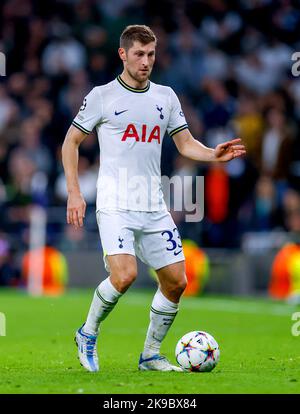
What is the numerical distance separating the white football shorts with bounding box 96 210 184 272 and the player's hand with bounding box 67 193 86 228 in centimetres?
22

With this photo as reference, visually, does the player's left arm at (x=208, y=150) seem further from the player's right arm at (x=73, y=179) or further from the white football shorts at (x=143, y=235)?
the player's right arm at (x=73, y=179)

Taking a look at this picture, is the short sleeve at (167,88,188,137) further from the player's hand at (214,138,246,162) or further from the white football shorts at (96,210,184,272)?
the white football shorts at (96,210,184,272)

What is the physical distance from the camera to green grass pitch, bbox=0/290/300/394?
7.91 meters

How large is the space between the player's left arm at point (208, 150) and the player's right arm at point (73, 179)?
878mm

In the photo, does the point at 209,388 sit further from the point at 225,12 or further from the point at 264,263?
the point at 225,12

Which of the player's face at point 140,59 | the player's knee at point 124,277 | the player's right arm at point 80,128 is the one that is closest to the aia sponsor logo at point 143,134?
the player's right arm at point 80,128

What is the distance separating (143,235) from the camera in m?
8.98

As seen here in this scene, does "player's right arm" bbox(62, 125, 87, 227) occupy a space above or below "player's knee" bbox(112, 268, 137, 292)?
above

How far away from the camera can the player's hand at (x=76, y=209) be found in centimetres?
869

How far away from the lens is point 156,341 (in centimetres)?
920

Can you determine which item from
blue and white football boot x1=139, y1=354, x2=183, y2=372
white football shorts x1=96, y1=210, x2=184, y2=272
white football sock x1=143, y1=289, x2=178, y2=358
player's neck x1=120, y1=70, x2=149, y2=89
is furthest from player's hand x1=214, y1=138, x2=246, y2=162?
blue and white football boot x1=139, y1=354, x2=183, y2=372

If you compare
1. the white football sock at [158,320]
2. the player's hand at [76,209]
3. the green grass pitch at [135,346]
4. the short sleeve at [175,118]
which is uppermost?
the short sleeve at [175,118]
